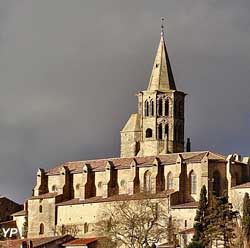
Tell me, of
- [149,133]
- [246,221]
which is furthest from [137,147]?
[246,221]

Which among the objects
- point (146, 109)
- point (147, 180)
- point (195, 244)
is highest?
point (146, 109)

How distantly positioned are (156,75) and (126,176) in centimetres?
1677

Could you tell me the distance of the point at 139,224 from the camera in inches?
4751

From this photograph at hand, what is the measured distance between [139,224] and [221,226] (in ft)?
28.7

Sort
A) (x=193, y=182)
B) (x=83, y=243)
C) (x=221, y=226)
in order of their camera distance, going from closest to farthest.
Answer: (x=221, y=226), (x=83, y=243), (x=193, y=182)

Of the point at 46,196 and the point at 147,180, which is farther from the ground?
the point at 147,180

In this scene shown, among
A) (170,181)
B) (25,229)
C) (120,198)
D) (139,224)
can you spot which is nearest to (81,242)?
(139,224)

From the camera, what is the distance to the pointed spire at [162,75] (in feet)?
483

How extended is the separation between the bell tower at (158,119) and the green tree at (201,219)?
2389 cm

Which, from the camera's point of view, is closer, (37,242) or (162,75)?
(37,242)

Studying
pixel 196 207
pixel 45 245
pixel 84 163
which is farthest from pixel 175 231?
pixel 84 163

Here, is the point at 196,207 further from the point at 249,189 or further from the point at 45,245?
the point at 45,245

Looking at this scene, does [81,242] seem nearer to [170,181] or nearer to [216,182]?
[170,181]

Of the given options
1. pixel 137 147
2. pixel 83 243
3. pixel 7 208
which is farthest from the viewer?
pixel 7 208
